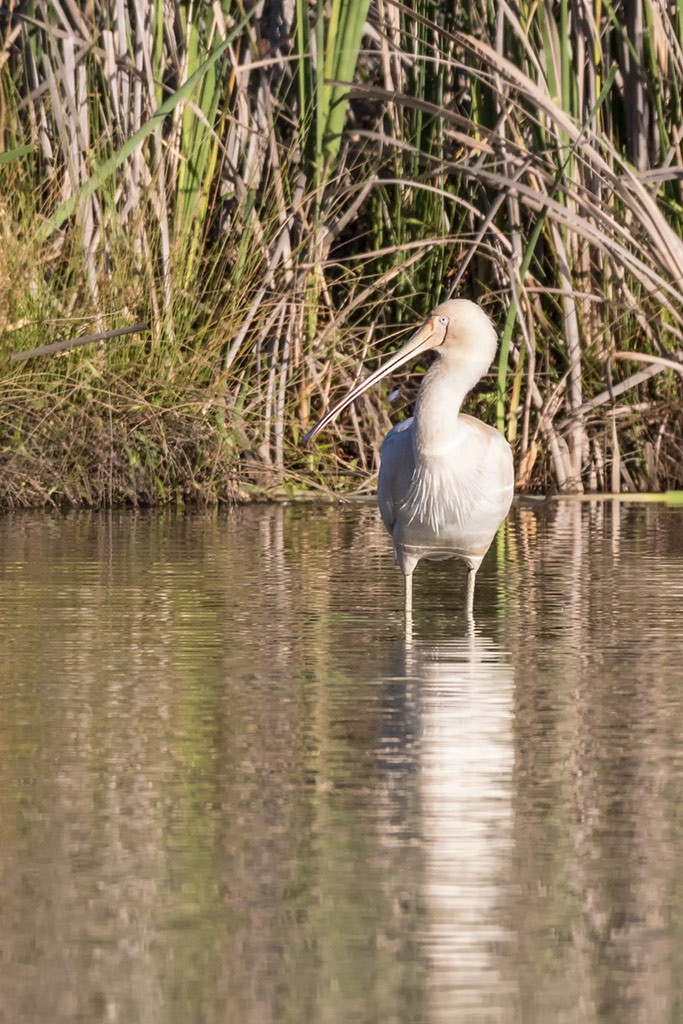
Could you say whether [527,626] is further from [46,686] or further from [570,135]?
[570,135]

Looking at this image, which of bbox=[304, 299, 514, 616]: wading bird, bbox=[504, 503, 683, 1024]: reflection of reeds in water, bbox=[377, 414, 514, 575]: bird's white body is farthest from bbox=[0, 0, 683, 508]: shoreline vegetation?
bbox=[377, 414, 514, 575]: bird's white body

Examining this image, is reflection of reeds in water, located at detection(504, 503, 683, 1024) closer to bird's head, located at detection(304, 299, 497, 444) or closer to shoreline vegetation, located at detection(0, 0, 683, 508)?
bird's head, located at detection(304, 299, 497, 444)

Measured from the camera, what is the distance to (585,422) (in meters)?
9.64

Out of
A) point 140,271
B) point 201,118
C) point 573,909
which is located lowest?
point 573,909

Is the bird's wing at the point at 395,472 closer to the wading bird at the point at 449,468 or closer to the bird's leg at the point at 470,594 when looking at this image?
the wading bird at the point at 449,468

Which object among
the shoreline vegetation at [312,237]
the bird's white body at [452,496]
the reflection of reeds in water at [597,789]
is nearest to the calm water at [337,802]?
the reflection of reeds in water at [597,789]

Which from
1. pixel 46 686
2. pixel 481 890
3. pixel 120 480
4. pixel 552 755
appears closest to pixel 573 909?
pixel 481 890

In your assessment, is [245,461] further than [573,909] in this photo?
Yes

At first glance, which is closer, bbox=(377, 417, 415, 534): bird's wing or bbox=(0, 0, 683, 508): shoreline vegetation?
bbox=(377, 417, 415, 534): bird's wing

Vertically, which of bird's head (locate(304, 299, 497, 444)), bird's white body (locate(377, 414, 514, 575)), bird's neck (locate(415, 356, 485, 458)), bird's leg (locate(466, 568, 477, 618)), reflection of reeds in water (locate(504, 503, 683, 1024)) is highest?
bird's head (locate(304, 299, 497, 444))

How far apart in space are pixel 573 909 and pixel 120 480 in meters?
6.48

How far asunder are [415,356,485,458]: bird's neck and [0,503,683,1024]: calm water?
0.46m

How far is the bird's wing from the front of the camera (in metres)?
6.07

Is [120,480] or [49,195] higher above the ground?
[49,195]
